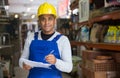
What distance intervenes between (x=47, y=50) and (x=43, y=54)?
5 cm

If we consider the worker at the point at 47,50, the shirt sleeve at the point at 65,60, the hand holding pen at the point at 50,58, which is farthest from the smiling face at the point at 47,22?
the hand holding pen at the point at 50,58

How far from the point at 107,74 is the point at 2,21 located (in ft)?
16.0

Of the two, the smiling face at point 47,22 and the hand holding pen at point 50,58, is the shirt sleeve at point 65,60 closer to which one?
the hand holding pen at point 50,58

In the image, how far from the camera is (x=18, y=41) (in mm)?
9375

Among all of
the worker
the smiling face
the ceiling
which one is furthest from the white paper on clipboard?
the ceiling

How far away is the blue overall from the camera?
2.11m

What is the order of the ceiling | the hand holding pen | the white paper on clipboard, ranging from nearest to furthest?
the hand holding pen → the white paper on clipboard → the ceiling

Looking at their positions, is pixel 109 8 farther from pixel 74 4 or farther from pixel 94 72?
pixel 74 4

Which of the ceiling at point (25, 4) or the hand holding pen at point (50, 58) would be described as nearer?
the hand holding pen at point (50, 58)

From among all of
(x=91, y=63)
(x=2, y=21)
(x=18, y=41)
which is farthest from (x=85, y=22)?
(x=18, y=41)

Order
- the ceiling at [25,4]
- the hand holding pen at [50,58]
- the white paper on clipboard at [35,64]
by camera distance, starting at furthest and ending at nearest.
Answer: the ceiling at [25,4], the white paper on clipboard at [35,64], the hand holding pen at [50,58]

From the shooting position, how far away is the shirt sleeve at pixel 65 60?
2.04 m

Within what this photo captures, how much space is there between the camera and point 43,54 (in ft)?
6.91

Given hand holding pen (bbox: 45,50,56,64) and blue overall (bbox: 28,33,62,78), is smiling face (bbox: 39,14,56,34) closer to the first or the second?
blue overall (bbox: 28,33,62,78)
